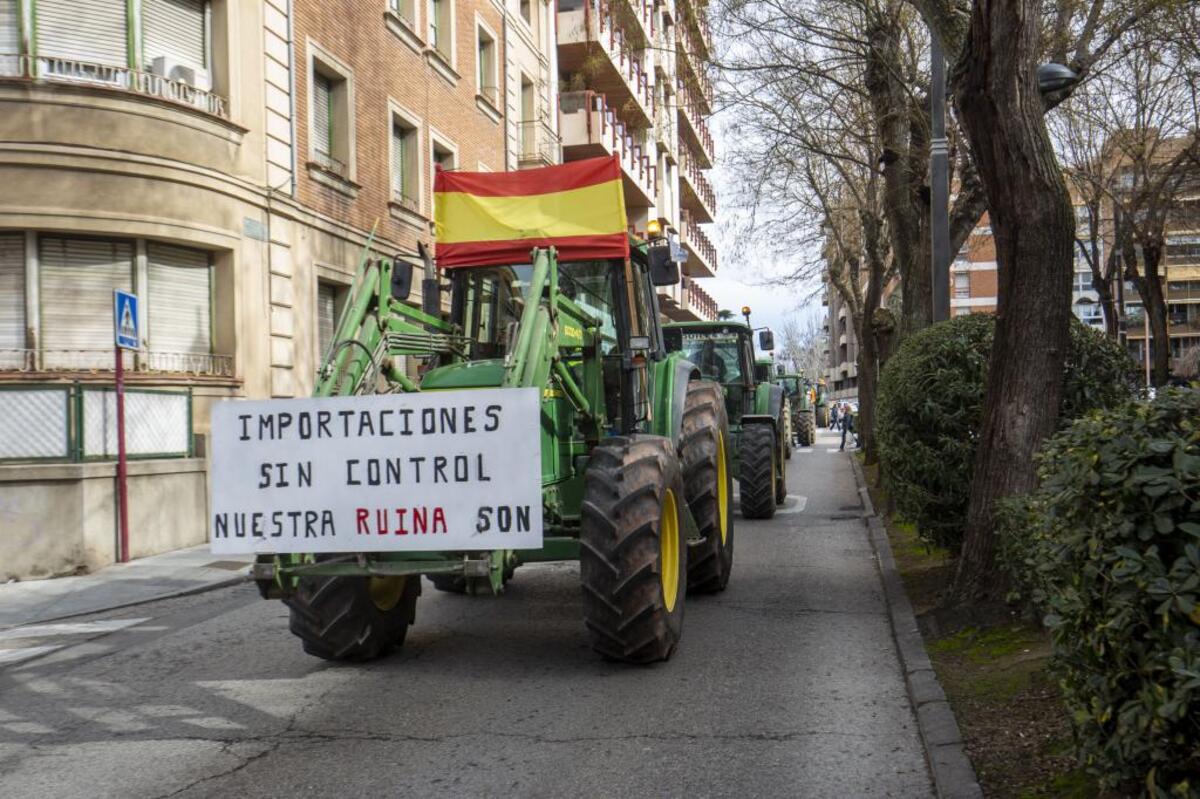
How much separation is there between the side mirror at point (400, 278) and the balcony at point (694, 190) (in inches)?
1543

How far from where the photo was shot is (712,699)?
586 cm

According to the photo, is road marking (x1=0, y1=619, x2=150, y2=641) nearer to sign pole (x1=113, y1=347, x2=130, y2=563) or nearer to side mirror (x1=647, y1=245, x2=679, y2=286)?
sign pole (x1=113, y1=347, x2=130, y2=563)

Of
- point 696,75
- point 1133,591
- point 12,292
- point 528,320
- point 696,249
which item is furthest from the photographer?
point 696,249

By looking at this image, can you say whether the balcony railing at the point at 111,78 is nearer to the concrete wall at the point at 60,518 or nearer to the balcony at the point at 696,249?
the concrete wall at the point at 60,518

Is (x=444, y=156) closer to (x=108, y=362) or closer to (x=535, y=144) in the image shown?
(x=535, y=144)

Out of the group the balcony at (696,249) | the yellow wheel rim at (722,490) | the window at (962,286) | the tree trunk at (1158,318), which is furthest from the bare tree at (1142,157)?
the window at (962,286)

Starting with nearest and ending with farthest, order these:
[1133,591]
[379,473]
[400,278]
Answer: [1133,591], [379,473], [400,278]

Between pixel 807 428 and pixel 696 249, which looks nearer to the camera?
pixel 807 428

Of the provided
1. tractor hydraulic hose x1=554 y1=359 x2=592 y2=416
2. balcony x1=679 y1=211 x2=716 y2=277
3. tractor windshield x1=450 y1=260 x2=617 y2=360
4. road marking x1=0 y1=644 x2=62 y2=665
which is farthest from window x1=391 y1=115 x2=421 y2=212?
balcony x1=679 y1=211 x2=716 y2=277

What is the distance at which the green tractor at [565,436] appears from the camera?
605 cm

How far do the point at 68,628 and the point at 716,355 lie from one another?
10004 millimetres

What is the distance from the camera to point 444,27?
73.3 ft

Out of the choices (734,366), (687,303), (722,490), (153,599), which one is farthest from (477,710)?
(687,303)

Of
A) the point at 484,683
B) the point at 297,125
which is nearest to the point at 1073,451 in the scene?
the point at 484,683
